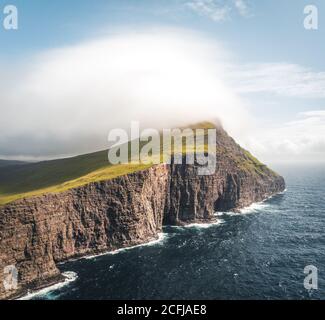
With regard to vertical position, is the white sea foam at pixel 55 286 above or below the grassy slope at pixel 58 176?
below

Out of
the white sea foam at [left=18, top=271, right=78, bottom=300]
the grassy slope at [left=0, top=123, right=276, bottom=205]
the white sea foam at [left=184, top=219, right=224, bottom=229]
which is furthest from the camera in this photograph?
the white sea foam at [left=184, top=219, right=224, bottom=229]

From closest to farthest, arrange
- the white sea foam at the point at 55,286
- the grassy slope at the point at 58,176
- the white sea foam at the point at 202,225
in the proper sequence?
the white sea foam at the point at 55,286, the grassy slope at the point at 58,176, the white sea foam at the point at 202,225

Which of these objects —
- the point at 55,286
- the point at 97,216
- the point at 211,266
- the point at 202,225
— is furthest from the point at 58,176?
the point at 211,266

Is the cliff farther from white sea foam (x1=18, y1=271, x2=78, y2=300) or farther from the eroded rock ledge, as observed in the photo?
white sea foam (x1=18, y1=271, x2=78, y2=300)

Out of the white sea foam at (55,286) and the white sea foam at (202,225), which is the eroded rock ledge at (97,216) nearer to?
the white sea foam at (55,286)

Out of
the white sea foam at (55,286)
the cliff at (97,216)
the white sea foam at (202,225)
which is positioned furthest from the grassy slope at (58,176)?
the white sea foam at (202,225)

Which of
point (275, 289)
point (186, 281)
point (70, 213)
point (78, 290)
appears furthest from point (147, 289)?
point (70, 213)

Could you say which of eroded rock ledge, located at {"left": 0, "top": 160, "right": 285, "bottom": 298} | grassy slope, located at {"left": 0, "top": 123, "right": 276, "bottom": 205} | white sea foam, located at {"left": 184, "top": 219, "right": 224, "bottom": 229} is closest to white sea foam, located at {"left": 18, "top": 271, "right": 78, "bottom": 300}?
eroded rock ledge, located at {"left": 0, "top": 160, "right": 285, "bottom": 298}

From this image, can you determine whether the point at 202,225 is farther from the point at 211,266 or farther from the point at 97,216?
the point at 97,216
